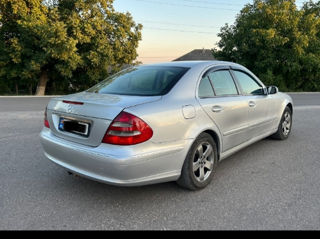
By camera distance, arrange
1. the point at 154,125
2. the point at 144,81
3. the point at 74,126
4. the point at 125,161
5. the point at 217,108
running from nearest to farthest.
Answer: the point at 125,161 < the point at 154,125 < the point at 74,126 < the point at 217,108 < the point at 144,81

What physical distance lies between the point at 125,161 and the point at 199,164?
1.03 m

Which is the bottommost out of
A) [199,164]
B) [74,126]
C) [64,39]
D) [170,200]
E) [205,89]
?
[170,200]

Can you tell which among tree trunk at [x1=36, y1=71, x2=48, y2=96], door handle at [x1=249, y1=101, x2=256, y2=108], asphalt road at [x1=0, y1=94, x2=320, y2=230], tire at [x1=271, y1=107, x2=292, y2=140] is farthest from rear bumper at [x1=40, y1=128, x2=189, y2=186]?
→ tree trunk at [x1=36, y1=71, x2=48, y2=96]

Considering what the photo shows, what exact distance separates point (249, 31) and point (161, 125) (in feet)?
70.5

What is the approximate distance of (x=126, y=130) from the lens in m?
2.27

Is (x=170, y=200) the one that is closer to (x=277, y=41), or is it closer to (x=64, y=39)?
(x=64, y=39)

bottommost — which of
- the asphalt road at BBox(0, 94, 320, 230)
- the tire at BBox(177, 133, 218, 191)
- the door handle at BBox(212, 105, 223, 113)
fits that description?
the asphalt road at BBox(0, 94, 320, 230)

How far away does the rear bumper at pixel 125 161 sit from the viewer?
2256 millimetres

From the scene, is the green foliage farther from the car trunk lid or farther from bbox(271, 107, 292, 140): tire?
the car trunk lid

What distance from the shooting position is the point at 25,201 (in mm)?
2670

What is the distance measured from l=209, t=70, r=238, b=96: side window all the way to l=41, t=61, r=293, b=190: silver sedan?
0.01 metres

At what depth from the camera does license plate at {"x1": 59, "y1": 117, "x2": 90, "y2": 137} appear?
2.47 m

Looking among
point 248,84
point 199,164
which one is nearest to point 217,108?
point 199,164

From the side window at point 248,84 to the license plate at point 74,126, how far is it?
2405mm
